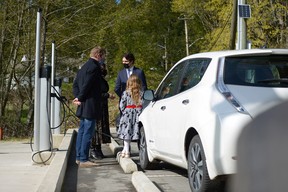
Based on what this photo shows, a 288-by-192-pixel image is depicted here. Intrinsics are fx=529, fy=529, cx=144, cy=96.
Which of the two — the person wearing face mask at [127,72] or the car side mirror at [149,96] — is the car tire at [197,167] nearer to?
the car side mirror at [149,96]

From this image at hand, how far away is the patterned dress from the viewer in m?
8.14

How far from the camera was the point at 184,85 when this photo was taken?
245 inches

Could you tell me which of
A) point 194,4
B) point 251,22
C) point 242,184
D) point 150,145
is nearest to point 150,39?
point 194,4

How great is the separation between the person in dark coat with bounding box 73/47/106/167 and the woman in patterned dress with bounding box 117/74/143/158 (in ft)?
1.88

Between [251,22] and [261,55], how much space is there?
799 inches

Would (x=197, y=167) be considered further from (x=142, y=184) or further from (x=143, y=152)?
(x=143, y=152)

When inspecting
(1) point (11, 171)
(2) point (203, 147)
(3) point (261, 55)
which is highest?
(3) point (261, 55)

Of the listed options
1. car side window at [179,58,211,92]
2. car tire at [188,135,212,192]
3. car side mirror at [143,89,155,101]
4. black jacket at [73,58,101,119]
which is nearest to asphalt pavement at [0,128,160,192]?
car tire at [188,135,212,192]

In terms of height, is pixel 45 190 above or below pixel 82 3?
below

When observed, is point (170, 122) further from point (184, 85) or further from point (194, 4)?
point (194, 4)

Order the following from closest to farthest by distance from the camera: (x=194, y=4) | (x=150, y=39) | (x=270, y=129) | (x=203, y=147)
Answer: (x=270, y=129)
(x=203, y=147)
(x=194, y=4)
(x=150, y=39)

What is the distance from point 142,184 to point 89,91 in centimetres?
220

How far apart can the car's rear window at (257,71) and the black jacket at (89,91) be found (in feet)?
8.92

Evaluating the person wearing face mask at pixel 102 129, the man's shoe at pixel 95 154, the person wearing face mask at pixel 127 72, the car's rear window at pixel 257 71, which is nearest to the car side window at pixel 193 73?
the car's rear window at pixel 257 71
